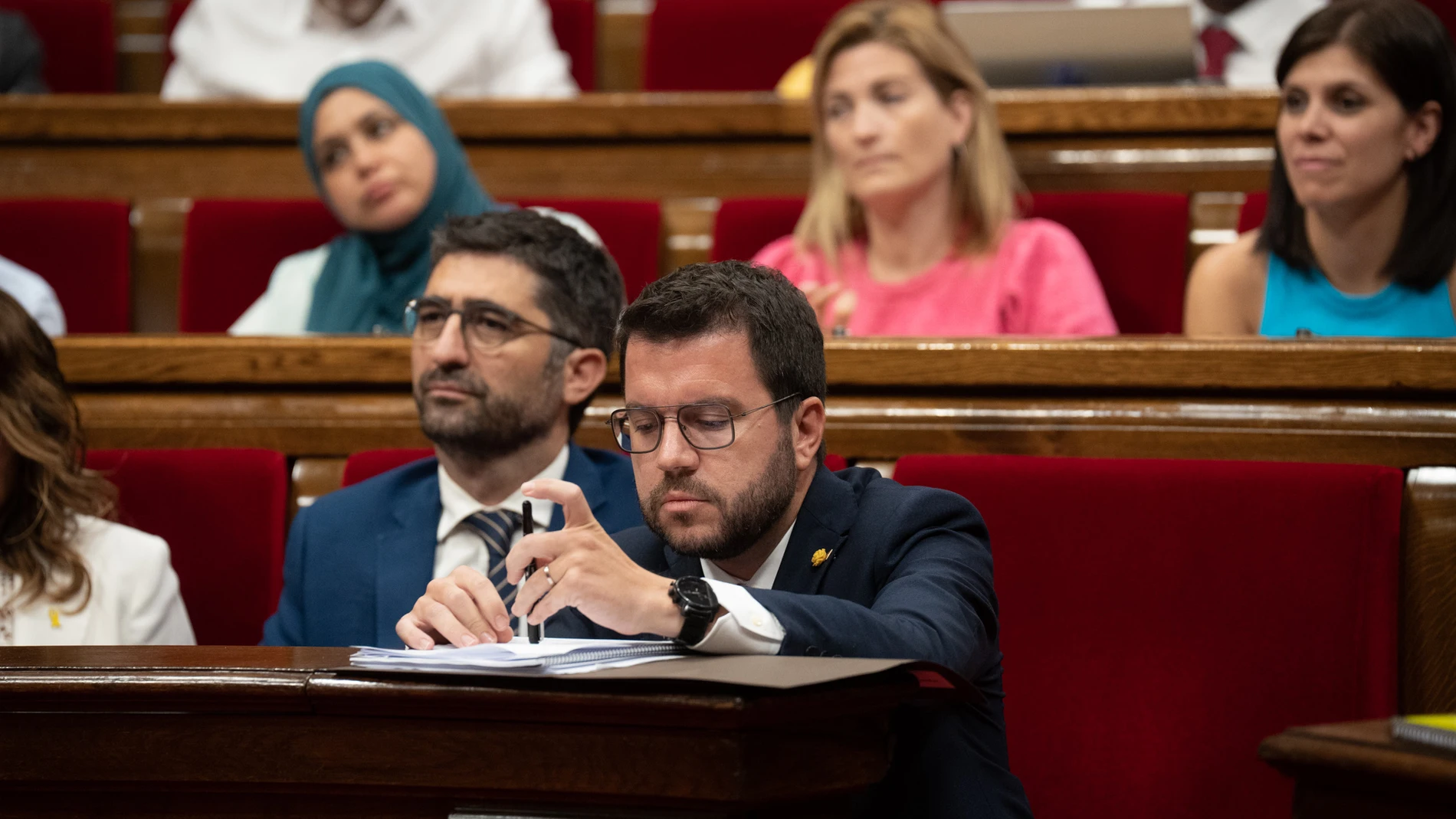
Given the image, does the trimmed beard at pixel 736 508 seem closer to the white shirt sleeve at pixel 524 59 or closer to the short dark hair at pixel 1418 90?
the short dark hair at pixel 1418 90

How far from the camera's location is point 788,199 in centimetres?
149

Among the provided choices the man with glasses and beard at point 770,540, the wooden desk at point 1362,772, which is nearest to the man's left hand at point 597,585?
the man with glasses and beard at point 770,540

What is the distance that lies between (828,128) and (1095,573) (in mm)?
669

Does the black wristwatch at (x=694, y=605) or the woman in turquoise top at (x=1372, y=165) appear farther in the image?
the woman in turquoise top at (x=1372, y=165)

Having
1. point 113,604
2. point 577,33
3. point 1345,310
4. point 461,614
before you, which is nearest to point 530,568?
point 461,614

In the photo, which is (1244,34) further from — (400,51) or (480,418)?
(480,418)

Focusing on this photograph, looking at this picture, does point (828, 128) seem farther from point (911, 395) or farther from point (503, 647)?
point (503, 647)

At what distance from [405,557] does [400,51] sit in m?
1.03

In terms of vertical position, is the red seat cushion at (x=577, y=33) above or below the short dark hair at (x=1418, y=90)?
above

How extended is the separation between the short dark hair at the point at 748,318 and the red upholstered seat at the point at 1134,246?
0.70 metres

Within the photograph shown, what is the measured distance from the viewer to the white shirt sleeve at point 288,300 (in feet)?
4.76

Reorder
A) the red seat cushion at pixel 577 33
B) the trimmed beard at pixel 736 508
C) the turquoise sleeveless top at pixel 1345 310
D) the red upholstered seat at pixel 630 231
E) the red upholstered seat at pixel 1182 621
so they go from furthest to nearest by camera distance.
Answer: the red seat cushion at pixel 577 33
the red upholstered seat at pixel 630 231
the turquoise sleeveless top at pixel 1345 310
the red upholstered seat at pixel 1182 621
the trimmed beard at pixel 736 508

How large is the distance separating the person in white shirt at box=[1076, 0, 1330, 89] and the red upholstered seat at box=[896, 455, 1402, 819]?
3.29 feet

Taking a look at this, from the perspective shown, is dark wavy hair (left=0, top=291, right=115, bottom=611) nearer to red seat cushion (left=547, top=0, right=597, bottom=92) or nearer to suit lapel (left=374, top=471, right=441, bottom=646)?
suit lapel (left=374, top=471, right=441, bottom=646)
